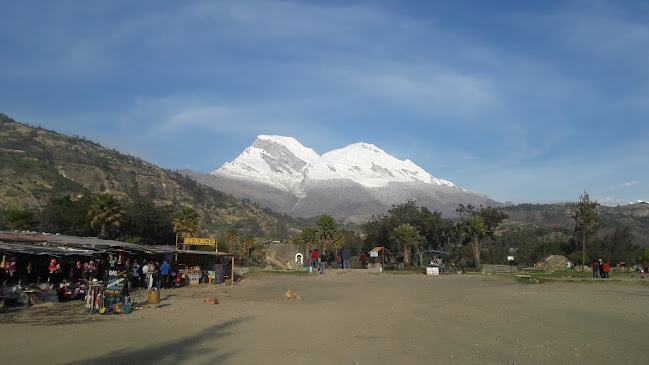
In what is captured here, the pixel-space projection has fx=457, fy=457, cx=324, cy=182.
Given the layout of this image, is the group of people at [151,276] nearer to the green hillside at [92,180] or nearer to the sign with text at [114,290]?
the sign with text at [114,290]

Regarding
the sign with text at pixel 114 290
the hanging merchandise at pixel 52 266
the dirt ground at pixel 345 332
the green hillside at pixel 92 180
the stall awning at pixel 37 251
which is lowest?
the dirt ground at pixel 345 332

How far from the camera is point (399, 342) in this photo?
30.3 ft

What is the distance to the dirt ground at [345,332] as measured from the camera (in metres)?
7.86

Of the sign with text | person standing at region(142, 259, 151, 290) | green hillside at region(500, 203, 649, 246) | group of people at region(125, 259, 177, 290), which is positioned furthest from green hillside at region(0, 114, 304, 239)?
green hillside at region(500, 203, 649, 246)

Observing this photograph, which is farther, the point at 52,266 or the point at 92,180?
the point at 92,180

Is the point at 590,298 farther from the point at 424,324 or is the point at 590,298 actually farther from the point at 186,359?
the point at 186,359

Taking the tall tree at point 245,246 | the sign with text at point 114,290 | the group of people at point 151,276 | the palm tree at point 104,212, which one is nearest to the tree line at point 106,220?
the palm tree at point 104,212

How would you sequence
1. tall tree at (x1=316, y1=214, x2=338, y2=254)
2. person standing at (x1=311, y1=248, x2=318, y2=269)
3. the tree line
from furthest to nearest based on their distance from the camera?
tall tree at (x1=316, y1=214, x2=338, y2=254)
the tree line
person standing at (x1=311, y1=248, x2=318, y2=269)

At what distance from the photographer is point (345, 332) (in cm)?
1033

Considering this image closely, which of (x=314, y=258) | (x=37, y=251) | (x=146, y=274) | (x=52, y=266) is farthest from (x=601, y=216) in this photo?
(x=37, y=251)

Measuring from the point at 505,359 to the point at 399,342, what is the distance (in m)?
2.14

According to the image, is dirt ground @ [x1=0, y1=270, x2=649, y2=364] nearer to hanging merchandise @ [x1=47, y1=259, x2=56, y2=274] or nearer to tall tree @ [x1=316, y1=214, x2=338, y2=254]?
hanging merchandise @ [x1=47, y1=259, x2=56, y2=274]

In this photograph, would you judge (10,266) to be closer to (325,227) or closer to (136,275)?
(136,275)

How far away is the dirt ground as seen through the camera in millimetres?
7855
